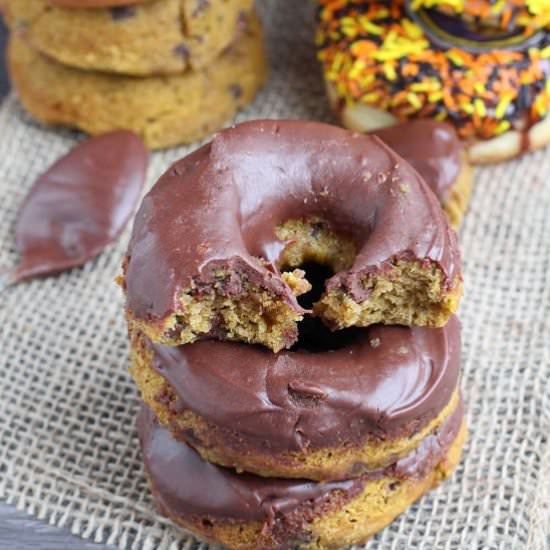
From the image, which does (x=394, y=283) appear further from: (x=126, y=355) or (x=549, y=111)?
(x=549, y=111)

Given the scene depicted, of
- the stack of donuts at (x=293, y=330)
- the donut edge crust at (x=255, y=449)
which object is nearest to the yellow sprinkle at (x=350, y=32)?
the stack of donuts at (x=293, y=330)

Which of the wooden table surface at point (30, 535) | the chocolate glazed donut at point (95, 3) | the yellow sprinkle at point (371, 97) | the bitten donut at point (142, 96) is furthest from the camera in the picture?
the bitten donut at point (142, 96)

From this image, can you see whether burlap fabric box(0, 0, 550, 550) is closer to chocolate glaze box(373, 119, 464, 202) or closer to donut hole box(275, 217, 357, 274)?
chocolate glaze box(373, 119, 464, 202)

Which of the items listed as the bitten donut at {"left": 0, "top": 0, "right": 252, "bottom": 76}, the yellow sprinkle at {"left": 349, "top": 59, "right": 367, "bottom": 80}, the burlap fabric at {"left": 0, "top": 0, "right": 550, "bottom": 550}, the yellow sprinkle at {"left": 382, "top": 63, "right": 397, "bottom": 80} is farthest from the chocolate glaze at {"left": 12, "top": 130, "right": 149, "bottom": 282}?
the yellow sprinkle at {"left": 382, "top": 63, "right": 397, "bottom": 80}

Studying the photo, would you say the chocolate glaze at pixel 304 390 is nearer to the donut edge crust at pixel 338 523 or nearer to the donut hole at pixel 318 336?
the donut hole at pixel 318 336

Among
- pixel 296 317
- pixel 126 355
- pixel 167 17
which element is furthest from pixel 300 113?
pixel 296 317

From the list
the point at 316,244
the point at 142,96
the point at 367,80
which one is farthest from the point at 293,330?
the point at 142,96
